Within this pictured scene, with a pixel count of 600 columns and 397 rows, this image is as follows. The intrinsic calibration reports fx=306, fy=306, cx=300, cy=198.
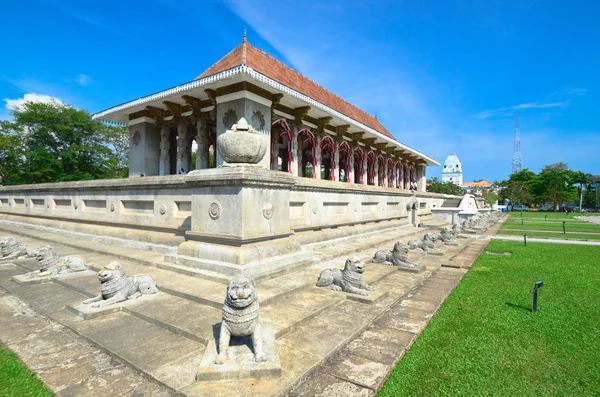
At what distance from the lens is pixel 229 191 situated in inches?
217

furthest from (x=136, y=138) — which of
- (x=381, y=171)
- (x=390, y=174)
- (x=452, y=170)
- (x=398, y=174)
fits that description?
(x=452, y=170)

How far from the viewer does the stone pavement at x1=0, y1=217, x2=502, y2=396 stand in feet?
8.39

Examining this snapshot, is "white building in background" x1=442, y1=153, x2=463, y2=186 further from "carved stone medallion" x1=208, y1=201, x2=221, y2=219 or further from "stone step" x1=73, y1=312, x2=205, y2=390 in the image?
"stone step" x1=73, y1=312, x2=205, y2=390

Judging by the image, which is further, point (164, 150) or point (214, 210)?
point (164, 150)

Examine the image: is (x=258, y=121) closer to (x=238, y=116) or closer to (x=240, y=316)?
(x=238, y=116)

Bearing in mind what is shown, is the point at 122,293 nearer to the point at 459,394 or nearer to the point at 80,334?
the point at 80,334

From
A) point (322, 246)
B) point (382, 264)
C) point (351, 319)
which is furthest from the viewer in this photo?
point (322, 246)

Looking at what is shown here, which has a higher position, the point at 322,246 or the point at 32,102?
the point at 32,102

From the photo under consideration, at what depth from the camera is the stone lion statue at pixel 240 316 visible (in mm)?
2729

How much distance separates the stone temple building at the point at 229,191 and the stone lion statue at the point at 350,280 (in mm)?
1091

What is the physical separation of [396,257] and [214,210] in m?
3.95

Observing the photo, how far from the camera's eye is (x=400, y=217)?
15.4 metres

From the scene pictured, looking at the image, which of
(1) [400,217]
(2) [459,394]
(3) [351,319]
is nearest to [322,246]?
(3) [351,319]

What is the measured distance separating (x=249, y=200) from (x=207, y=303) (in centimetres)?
197
